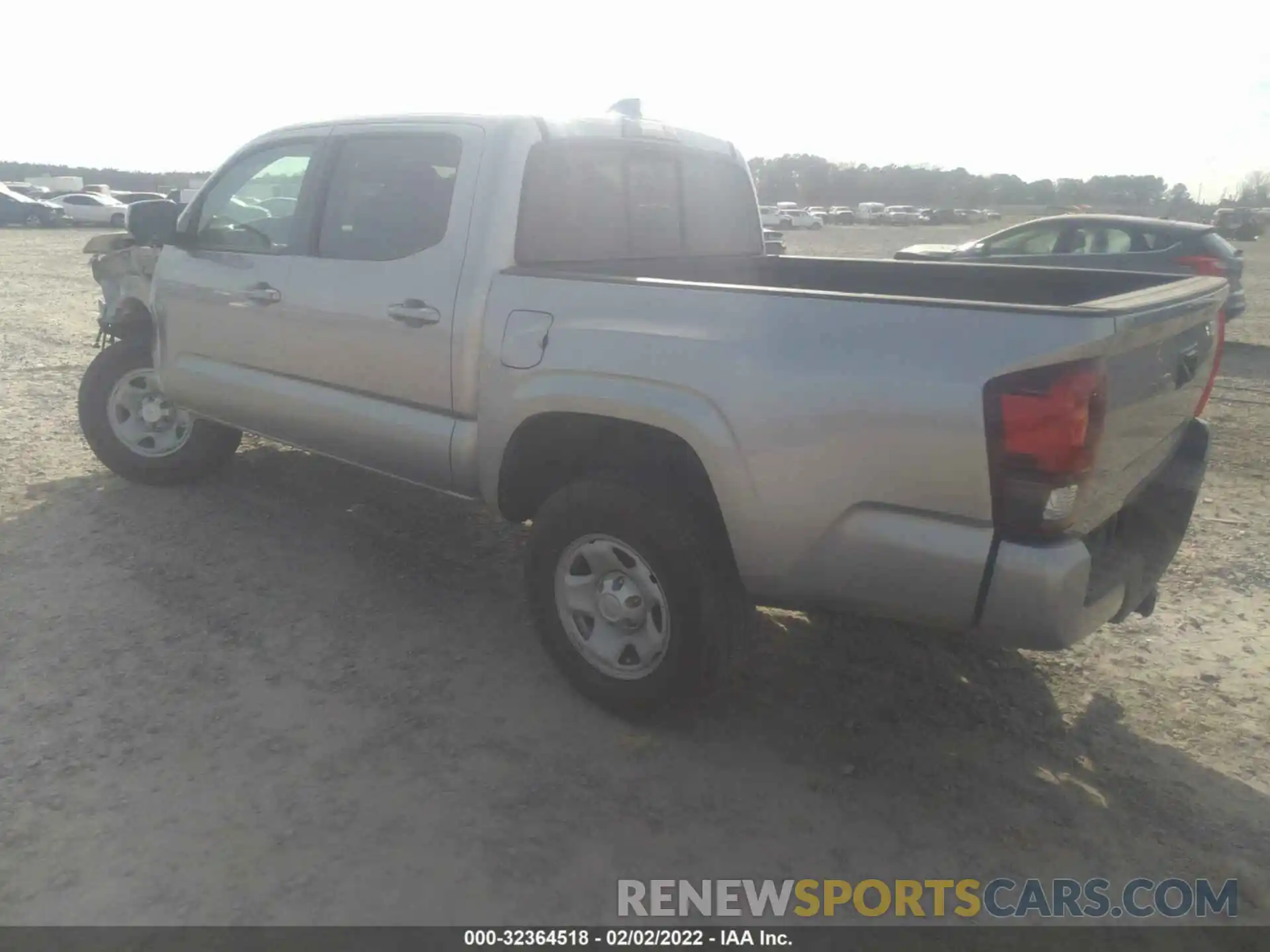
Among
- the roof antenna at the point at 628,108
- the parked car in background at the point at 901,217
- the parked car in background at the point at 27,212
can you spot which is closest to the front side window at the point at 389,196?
the roof antenna at the point at 628,108

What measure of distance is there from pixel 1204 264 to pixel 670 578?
32.0 feet

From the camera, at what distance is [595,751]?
3166 millimetres

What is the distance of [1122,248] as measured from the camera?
10844mm

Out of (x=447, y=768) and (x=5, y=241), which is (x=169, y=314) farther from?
(x=5, y=241)

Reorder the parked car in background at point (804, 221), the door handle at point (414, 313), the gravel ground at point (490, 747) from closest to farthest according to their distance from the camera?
the gravel ground at point (490, 747) < the door handle at point (414, 313) < the parked car in background at point (804, 221)

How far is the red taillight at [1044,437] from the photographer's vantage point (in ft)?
7.66

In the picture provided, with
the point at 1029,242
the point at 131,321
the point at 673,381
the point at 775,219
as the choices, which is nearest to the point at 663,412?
the point at 673,381

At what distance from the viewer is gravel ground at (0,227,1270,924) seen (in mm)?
2607

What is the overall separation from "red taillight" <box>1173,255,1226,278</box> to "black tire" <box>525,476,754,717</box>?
30.6 feet

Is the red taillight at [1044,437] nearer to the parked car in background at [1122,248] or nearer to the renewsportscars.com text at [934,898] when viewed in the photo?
the renewsportscars.com text at [934,898]

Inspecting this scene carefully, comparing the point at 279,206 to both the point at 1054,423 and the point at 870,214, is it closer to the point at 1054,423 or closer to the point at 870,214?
the point at 1054,423

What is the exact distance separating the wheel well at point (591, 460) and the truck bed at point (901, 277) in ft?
1.63

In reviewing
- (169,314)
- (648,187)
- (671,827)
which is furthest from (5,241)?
(671,827)

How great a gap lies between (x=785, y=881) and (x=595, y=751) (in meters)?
0.80
